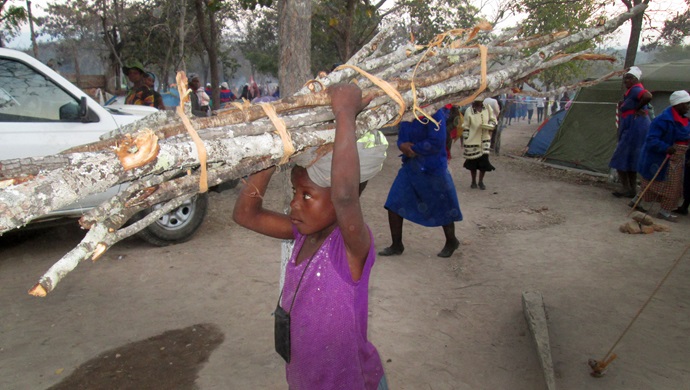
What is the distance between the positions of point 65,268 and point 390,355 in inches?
97.6

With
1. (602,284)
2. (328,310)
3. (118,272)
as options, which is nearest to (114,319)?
(118,272)

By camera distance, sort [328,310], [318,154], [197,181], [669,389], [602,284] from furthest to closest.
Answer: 1. [602,284]
2. [669,389]
3. [328,310]
4. [318,154]
5. [197,181]

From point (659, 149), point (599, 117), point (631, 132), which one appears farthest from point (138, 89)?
point (599, 117)

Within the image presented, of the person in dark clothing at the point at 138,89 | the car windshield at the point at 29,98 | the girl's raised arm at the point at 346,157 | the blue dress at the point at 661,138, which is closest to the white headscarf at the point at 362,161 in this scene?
the girl's raised arm at the point at 346,157

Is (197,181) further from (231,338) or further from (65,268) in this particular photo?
(231,338)

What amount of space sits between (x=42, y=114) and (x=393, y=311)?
3.53 metres

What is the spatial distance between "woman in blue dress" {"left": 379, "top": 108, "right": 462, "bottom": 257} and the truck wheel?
2.15 m

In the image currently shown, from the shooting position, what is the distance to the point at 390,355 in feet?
10.4

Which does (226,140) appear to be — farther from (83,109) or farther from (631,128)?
(631,128)

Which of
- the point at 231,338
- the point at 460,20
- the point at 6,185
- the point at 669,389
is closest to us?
the point at 6,185

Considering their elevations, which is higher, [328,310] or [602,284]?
[328,310]

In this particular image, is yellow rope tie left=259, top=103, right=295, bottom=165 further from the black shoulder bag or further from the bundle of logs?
the black shoulder bag

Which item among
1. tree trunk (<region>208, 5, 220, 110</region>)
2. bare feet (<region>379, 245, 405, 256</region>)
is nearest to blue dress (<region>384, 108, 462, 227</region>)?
bare feet (<region>379, 245, 405, 256</region>)

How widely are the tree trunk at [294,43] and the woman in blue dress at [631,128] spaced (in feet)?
20.6
